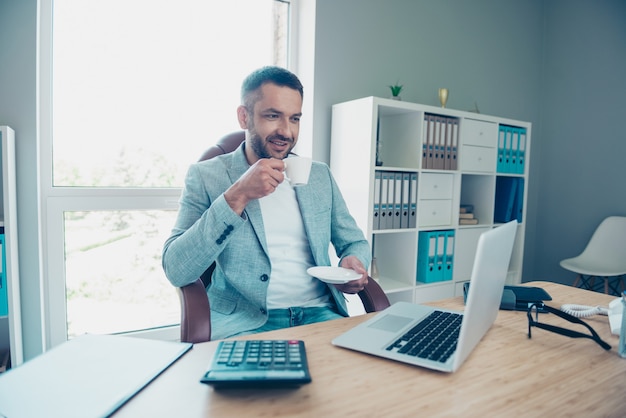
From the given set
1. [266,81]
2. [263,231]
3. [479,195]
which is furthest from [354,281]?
[479,195]

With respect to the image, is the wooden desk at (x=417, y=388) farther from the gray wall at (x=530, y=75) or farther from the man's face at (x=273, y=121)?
the gray wall at (x=530, y=75)

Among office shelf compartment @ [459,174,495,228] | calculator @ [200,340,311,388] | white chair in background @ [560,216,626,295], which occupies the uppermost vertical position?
office shelf compartment @ [459,174,495,228]

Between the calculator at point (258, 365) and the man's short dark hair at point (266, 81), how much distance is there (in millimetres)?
957

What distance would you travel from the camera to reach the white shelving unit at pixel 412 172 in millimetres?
2266

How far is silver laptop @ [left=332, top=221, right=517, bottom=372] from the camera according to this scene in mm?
694

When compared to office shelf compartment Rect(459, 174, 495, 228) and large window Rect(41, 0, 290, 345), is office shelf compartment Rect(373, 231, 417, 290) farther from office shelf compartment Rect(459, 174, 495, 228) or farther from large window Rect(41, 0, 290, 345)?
large window Rect(41, 0, 290, 345)

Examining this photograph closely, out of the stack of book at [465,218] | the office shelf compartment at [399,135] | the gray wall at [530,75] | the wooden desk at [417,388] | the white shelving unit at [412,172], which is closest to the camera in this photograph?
the wooden desk at [417,388]

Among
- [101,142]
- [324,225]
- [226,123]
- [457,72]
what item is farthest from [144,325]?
[457,72]

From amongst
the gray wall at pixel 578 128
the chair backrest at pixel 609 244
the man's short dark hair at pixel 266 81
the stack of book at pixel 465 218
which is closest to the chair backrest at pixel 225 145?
the man's short dark hair at pixel 266 81

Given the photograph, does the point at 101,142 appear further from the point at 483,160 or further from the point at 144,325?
the point at 483,160

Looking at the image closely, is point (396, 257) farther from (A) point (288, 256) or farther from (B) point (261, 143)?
(B) point (261, 143)

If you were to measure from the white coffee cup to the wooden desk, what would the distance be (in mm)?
473

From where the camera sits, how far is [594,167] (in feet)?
11.1

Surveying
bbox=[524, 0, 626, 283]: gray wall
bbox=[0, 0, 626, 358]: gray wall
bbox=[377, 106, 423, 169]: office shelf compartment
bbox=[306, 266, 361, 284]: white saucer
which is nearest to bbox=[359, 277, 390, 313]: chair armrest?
bbox=[306, 266, 361, 284]: white saucer
